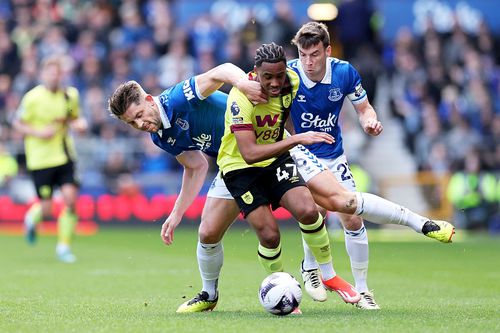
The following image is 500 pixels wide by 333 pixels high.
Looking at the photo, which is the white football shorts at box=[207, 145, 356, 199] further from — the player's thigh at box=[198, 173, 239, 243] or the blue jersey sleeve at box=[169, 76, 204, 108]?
the blue jersey sleeve at box=[169, 76, 204, 108]

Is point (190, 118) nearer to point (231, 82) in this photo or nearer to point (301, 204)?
point (231, 82)


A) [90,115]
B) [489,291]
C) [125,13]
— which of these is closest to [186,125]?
[489,291]

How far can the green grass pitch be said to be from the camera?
25.7ft

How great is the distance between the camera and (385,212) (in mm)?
8578

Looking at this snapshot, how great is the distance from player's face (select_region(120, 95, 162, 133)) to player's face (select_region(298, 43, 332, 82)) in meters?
1.44

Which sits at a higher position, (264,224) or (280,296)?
(264,224)

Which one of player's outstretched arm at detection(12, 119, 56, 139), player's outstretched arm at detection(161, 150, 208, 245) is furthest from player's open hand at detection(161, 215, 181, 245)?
player's outstretched arm at detection(12, 119, 56, 139)

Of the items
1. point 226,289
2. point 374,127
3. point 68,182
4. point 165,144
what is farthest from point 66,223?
point 374,127

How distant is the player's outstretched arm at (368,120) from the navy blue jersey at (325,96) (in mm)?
64

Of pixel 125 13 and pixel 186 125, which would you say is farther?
pixel 125 13

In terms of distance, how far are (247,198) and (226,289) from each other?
100 inches

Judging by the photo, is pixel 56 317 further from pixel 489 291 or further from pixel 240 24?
pixel 240 24

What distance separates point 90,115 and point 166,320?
15098 mm

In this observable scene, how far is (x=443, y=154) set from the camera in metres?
22.6
